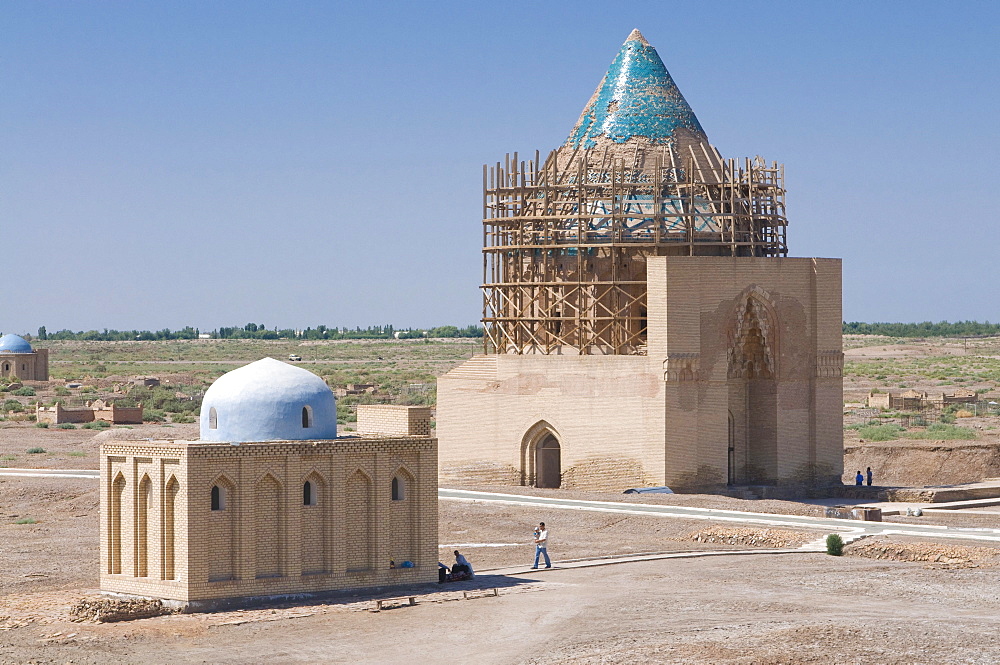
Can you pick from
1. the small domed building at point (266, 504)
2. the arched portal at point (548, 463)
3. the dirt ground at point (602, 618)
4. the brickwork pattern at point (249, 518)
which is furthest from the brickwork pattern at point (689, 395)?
the brickwork pattern at point (249, 518)

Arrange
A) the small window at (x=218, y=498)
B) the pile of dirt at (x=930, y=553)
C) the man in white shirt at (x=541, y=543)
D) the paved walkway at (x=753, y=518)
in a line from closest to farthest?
the small window at (x=218, y=498) < the man in white shirt at (x=541, y=543) < the pile of dirt at (x=930, y=553) < the paved walkway at (x=753, y=518)

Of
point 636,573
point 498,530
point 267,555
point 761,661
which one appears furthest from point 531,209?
point 761,661

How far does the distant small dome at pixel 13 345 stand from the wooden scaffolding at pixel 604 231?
5080cm

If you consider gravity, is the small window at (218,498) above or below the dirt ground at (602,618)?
above

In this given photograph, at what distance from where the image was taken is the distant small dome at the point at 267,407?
21.6m

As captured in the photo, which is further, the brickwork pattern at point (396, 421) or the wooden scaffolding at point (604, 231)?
the wooden scaffolding at point (604, 231)

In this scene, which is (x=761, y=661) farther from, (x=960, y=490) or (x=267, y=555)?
(x=960, y=490)

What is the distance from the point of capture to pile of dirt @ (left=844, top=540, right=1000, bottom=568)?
24.5 meters

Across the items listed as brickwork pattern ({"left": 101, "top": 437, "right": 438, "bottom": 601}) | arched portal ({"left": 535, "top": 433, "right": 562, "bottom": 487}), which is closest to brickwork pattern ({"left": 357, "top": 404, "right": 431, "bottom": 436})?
brickwork pattern ({"left": 101, "top": 437, "right": 438, "bottom": 601})

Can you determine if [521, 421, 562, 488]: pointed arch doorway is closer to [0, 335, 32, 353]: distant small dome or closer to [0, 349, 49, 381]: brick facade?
[0, 349, 49, 381]: brick facade

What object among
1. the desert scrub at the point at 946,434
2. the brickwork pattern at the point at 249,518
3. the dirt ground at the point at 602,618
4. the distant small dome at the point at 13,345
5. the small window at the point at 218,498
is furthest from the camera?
the distant small dome at the point at 13,345

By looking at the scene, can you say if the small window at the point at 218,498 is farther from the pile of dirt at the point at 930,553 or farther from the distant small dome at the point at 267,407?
the pile of dirt at the point at 930,553

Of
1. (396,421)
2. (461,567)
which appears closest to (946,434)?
(396,421)

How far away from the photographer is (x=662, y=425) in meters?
33.4
